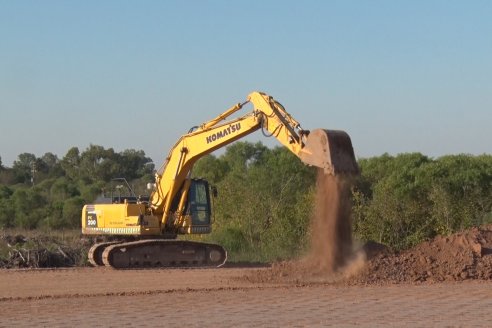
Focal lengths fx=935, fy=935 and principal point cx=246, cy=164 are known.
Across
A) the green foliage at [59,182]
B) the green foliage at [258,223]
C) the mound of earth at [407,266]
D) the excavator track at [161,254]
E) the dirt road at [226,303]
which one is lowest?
the dirt road at [226,303]

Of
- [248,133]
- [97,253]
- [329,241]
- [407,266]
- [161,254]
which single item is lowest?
[407,266]

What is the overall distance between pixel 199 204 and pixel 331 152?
8085mm

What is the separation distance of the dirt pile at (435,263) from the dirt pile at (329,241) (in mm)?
528

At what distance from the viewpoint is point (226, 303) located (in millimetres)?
16547

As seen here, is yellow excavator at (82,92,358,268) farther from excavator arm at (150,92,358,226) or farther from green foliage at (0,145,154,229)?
green foliage at (0,145,154,229)

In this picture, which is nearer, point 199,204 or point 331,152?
point 331,152

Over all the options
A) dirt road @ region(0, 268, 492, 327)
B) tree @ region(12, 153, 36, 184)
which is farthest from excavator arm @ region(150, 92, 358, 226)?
tree @ region(12, 153, 36, 184)

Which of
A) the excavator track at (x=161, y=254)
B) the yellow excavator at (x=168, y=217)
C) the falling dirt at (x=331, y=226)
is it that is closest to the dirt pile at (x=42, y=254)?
the yellow excavator at (x=168, y=217)

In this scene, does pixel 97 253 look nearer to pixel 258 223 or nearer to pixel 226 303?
pixel 258 223

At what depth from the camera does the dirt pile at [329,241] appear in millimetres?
20141

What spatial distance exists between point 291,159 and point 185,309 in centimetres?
4171

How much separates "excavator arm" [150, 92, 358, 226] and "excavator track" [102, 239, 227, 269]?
89cm

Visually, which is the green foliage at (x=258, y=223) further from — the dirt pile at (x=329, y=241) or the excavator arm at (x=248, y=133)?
the dirt pile at (x=329, y=241)

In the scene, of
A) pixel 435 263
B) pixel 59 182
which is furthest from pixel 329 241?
pixel 59 182
